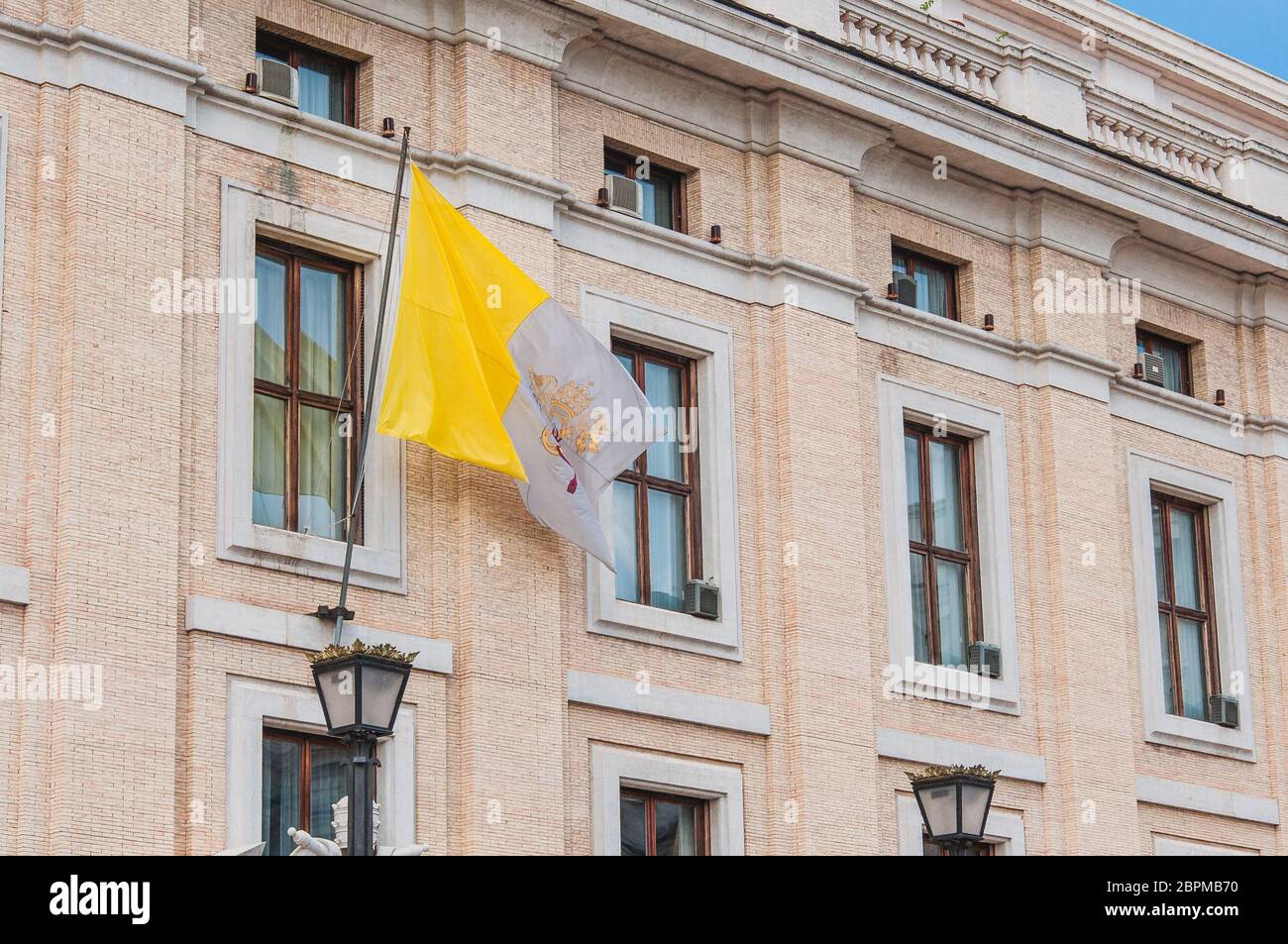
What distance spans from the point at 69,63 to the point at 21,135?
0.76m

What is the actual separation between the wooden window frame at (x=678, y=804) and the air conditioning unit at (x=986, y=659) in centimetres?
389

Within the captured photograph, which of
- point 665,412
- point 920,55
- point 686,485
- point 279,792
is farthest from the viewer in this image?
point 920,55

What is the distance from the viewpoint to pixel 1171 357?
102ft

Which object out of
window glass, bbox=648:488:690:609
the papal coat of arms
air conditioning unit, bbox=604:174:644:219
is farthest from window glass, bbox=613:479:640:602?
air conditioning unit, bbox=604:174:644:219

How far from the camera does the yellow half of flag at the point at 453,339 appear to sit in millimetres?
22562

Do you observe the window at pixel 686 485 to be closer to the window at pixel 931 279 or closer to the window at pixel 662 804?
the window at pixel 662 804

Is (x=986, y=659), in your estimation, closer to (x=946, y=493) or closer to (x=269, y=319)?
(x=946, y=493)

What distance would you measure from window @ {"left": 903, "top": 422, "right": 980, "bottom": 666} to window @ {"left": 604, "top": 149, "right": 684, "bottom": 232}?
3.33 m

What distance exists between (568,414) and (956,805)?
192 inches

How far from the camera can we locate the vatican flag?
74.2ft

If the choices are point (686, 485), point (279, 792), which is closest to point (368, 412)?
point (279, 792)

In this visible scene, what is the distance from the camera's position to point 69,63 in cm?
2197

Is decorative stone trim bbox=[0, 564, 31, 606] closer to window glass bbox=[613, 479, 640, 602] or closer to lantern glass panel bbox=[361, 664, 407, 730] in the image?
lantern glass panel bbox=[361, 664, 407, 730]

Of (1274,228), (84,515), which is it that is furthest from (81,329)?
(1274,228)
